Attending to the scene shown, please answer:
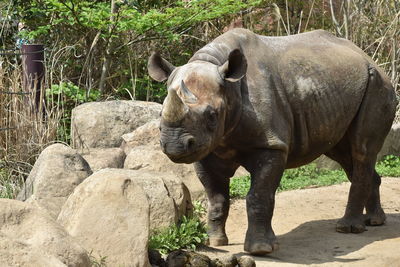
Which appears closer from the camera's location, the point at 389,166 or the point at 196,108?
the point at 196,108

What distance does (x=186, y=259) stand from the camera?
6.65 meters

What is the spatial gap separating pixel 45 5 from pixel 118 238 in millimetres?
6638

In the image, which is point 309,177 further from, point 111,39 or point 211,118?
point 211,118

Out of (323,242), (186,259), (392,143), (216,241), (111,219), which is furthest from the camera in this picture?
(392,143)

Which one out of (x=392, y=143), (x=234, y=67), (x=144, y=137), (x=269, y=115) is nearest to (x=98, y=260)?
(x=234, y=67)

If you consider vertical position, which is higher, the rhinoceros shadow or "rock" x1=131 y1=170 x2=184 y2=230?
"rock" x1=131 y1=170 x2=184 y2=230

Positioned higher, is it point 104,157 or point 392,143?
point 104,157

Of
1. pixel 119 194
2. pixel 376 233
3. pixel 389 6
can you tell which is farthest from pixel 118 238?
pixel 389 6

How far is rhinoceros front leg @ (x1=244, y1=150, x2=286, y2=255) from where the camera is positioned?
758cm

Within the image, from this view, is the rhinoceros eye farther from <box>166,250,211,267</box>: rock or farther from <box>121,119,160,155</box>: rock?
<box>121,119,160,155</box>: rock

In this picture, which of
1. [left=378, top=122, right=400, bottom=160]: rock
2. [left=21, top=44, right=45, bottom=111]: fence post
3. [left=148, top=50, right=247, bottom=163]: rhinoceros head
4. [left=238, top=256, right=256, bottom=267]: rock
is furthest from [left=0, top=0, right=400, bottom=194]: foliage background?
[left=238, top=256, right=256, bottom=267]: rock

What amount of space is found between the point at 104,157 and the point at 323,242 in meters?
2.88

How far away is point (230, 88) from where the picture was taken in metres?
7.44

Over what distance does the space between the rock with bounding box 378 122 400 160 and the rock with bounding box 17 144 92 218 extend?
5.44 metres
